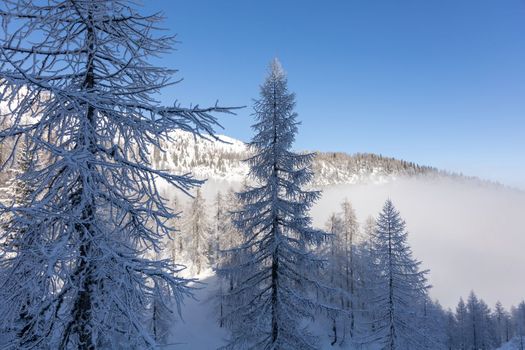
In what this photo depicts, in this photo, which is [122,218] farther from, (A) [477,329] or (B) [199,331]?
(A) [477,329]

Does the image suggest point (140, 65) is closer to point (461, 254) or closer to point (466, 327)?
point (466, 327)

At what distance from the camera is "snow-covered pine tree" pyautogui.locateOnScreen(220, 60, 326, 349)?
36.4 ft

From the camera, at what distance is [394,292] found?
Result: 63.5ft

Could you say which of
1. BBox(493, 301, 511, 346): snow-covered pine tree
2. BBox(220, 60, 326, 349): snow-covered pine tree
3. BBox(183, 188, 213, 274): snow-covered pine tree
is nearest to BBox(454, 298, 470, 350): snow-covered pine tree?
BBox(493, 301, 511, 346): snow-covered pine tree

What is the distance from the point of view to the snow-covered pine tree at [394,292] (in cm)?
1872

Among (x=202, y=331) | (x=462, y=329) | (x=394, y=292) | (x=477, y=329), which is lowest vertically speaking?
(x=462, y=329)

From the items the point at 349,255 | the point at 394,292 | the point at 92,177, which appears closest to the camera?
the point at 92,177

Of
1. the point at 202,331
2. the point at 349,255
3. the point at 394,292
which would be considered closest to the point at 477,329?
the point at 349,255

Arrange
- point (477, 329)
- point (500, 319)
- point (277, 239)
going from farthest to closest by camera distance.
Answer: point (500, 319)
point (477, 329)
point (277, 239)

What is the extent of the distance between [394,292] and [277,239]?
12701mm

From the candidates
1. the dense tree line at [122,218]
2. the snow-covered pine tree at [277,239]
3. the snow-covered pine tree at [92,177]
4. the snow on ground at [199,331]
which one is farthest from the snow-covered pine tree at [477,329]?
the snow-covered pine tree at [92,177]

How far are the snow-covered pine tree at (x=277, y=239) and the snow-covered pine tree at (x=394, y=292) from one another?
10.0 metres

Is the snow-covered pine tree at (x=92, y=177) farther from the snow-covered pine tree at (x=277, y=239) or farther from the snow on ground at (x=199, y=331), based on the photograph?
the snow on ground at (x=199, y=331)

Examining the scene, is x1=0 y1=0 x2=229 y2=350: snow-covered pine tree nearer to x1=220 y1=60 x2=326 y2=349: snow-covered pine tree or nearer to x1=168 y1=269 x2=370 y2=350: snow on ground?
x1=220 y1=60 x2=326 y2=349: snow-covered pine tree
